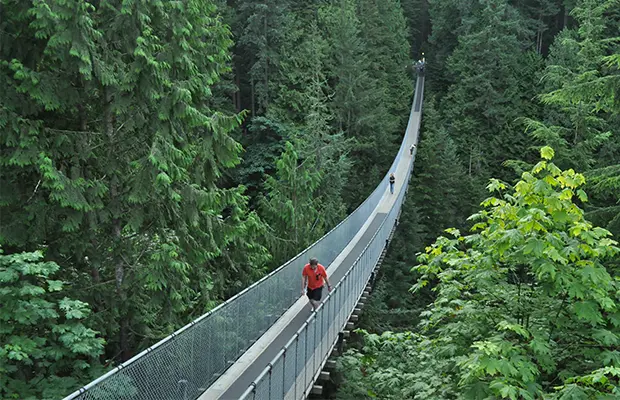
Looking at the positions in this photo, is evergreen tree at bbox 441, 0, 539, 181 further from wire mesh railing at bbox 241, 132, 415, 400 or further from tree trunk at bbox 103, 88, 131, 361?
tree trunk at bbox 103, 88, 131, 361

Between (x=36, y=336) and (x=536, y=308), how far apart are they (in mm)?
5257

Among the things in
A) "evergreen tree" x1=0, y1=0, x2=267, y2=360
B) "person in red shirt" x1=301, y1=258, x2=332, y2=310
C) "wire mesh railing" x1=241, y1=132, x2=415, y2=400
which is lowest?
"wire mesh railing" x1=241, y1=132, x2=415, y2=400

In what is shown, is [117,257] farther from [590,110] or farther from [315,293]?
[590,110]

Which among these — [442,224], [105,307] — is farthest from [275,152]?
[105,307]

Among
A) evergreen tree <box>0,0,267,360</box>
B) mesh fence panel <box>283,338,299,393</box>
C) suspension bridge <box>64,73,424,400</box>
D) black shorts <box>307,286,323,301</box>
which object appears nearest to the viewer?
suspension bridge <box>64,73,424,400</box>

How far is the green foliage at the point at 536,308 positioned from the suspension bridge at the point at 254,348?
1849mm

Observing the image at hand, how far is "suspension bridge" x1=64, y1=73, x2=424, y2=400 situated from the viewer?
5.54 meters

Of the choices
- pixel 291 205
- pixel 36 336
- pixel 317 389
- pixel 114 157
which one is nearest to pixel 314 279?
pixel 317 389

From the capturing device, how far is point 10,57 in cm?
820

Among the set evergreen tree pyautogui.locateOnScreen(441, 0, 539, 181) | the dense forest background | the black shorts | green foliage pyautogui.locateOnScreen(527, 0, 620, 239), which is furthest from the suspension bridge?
evergreen tree pyautogui.locateOnScreen(441, 0, 539, 181)

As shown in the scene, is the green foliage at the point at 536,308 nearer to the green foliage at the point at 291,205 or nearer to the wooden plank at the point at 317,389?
the wooden plank at the point at 317,389

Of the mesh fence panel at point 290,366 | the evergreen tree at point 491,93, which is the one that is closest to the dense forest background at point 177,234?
the mesh fence panel at point 290,366

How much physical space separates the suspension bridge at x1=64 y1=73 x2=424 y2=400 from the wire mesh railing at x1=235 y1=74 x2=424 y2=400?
0.04ft

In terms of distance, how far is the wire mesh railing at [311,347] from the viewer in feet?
19.7
